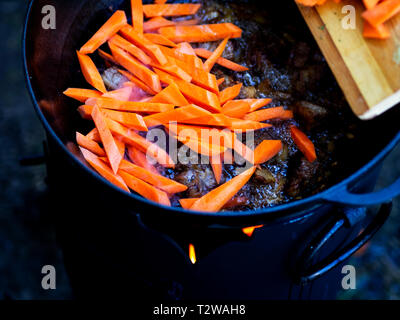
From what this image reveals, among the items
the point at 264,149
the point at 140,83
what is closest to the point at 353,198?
the point at 264,149

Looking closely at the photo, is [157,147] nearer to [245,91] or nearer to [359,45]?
[245,91]

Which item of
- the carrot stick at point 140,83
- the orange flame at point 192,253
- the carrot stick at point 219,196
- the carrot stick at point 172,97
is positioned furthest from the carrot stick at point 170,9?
the orange flame at point 192,253

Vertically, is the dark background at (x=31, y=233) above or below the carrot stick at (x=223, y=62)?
below

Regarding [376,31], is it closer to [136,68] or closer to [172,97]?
[172,97]

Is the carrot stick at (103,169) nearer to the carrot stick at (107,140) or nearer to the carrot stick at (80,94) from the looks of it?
the carrot stick at (107,140)

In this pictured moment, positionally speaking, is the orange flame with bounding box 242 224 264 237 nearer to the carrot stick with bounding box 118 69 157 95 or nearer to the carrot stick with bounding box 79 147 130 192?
the carrot stick with bounding box 79 147 130 192

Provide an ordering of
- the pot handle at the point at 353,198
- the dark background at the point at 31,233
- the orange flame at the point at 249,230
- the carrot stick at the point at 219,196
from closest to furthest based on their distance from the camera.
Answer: the pot handle at the point at 353,198 < the orange flame at the point at 249,230 < the carrot stick at the point at 219,196 < the dark background at the point at 31,233

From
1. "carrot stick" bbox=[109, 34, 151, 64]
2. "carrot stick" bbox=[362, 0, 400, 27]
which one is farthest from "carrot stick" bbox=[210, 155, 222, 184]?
"carrot stick" bbox=[362, 0, 400, 27]
